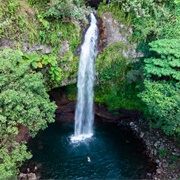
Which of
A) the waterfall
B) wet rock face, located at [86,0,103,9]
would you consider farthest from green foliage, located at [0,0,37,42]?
wet rock face, located at [86,0,103,9]

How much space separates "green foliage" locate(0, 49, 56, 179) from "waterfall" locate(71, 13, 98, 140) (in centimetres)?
405

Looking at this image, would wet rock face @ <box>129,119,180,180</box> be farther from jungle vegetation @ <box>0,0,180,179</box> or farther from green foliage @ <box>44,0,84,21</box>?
green foliage @ <box>44,0,84,21</box>

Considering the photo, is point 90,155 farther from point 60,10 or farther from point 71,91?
point 60,10

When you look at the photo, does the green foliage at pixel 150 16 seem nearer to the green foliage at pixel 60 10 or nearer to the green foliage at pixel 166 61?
the green foliage at pixel 166 61

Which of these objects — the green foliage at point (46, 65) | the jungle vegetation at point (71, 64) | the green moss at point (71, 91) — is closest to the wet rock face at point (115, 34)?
the jungle vegetation at point (71, 64)

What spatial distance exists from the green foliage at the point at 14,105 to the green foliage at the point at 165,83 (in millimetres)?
5255

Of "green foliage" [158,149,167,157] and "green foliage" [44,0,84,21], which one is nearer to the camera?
"green foliage" [44,0,84,21]

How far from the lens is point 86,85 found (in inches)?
549

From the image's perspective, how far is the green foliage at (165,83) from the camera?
33.1ft

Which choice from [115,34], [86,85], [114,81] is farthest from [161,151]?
[115,34]

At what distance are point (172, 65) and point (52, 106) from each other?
20.0ft

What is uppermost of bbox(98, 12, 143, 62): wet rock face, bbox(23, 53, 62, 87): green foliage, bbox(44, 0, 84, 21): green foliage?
bbox(44, 0, 84, 21): green foliage

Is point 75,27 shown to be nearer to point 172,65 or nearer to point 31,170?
point 172,65

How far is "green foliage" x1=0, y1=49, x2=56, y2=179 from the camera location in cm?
905
